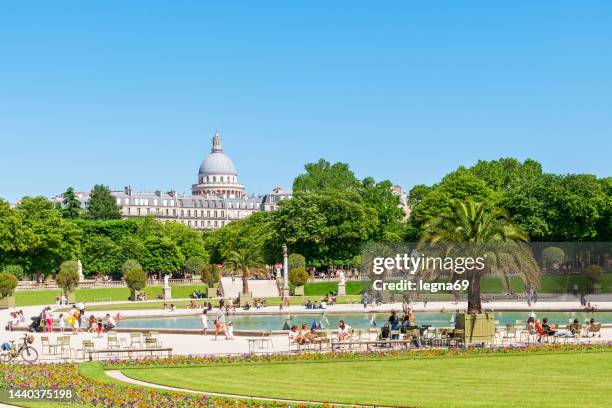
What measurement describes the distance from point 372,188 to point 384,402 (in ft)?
311

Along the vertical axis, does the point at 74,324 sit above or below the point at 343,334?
above

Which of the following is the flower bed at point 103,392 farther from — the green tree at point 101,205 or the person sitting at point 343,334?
the green tree at point 101,205

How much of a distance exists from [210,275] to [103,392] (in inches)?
2516

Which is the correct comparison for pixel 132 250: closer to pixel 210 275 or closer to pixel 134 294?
pixel 210 275

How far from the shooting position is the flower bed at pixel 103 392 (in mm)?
20234

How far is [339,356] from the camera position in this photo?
30.8 metres

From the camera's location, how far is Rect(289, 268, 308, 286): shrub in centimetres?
8388

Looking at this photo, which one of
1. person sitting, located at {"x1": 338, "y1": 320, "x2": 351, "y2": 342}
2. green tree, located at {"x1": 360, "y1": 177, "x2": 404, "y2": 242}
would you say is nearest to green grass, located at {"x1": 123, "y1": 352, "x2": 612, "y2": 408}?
person sitting, located at {"x1": 338, "y1": 320, "x2": 351, "y2": 342}

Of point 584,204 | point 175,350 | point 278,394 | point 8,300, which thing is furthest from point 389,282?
point 584,204

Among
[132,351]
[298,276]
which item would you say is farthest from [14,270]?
[132,351]

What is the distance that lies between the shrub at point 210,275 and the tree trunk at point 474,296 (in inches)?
2044

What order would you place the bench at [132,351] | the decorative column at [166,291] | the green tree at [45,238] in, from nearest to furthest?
the bench at [132,351]
the decorative column at [166,291]
the green tree at [45,238]

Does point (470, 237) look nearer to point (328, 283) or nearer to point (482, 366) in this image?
point (482, 366)

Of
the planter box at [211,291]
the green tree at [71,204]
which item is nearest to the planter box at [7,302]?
the planter box at [211,291]
